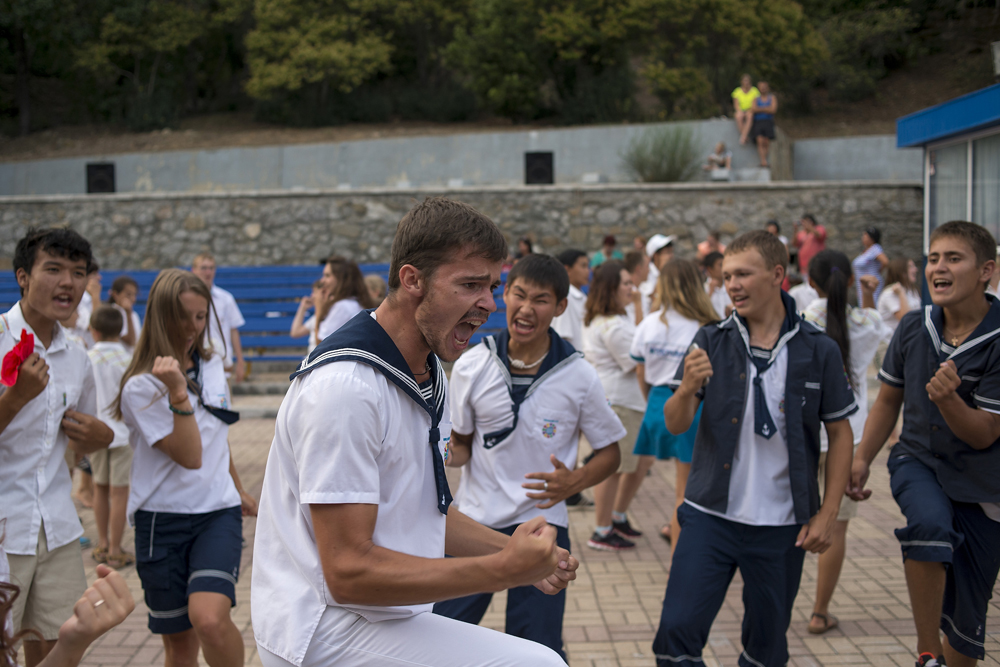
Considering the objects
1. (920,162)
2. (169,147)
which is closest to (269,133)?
(169,147)

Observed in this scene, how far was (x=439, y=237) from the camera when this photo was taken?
Result: 1871mm

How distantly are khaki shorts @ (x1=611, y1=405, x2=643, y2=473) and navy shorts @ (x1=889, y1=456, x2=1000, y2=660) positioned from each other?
8.80ft

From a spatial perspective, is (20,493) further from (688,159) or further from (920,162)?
(920,162)

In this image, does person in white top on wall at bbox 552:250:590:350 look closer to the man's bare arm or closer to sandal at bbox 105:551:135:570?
sandal at bbox 105:551:135:570

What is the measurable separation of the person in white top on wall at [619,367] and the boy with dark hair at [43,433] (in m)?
3.61

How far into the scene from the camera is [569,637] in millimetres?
4301

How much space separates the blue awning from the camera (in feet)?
30.8

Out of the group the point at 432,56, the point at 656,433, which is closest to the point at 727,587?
the point at 656,433

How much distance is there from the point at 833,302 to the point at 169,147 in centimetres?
2371

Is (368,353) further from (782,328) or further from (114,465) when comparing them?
(114,465)

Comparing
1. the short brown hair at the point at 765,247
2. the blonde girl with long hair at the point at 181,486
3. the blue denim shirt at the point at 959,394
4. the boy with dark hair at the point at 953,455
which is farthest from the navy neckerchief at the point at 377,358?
the blue denim shirt at the point at 959,394

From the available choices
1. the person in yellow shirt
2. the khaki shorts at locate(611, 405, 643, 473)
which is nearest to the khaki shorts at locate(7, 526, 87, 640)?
the khaki shorts at locate(611, 405, 643, 473)

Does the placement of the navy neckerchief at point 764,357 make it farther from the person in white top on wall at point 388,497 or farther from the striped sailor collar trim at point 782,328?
the person in white top on wall at point 388,497

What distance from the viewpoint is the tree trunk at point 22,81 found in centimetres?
2761
